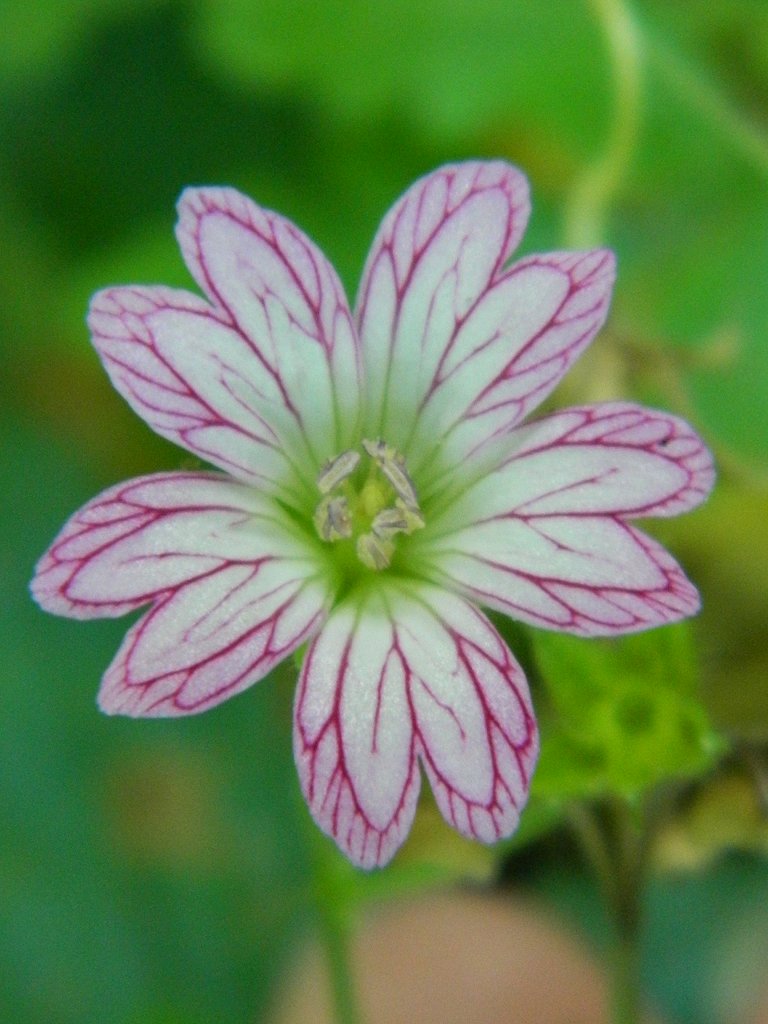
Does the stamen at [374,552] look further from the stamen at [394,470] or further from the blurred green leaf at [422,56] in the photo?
the blurred green leaf at [422,56]

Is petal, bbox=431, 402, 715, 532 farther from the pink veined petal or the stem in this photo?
the stem

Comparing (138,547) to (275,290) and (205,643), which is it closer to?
(205,643)

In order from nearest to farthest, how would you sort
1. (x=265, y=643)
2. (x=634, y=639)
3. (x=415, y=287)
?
(x=265, y=643), (x=415, y=287), (x=634, y=639)

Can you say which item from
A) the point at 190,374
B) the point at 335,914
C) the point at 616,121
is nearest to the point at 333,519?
the point at 190,374

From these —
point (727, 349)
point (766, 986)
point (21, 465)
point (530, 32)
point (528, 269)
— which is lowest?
point (766, 986)

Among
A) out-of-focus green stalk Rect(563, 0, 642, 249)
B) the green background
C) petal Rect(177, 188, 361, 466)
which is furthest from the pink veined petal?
out-of-focus green stalk Rect(563, 0, 642, 249)

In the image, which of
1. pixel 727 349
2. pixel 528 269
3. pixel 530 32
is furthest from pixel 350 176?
pixel 528 269

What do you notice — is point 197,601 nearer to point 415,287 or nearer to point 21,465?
point 415,287
